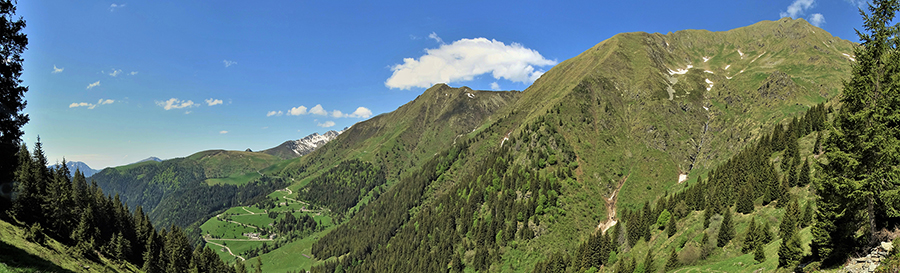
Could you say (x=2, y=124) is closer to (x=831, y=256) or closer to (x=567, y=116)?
(x=831, y=256)

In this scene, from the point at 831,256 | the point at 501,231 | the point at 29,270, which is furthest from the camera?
the point at 501,231

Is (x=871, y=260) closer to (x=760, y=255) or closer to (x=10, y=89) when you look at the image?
(x=760, y=255)

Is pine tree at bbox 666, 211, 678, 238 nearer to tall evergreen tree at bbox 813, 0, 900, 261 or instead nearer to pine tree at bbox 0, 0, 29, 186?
tall evergreen tree at bbox 813, 0, 900, 261

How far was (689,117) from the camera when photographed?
593 ft

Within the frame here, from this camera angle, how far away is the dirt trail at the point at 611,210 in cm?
13362

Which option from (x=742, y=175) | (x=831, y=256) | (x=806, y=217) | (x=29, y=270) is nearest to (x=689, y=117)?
(x=742, y=175)

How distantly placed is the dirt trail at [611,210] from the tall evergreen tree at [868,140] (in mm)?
110573

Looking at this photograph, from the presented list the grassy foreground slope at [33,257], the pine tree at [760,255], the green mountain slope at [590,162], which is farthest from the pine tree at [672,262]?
the grassy foreground slope at [33,257]

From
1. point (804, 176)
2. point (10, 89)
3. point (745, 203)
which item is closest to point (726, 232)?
point (745, 203)

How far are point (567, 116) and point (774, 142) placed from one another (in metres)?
92.2

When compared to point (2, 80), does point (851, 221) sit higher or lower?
lower

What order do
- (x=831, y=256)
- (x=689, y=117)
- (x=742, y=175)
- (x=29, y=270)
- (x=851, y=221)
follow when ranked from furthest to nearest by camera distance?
1. (x=689, y=117)
2. (x=742, y=175)
3. (x=831, y=256)
4. (x=851, y=221)
5. (x=29, y=270)

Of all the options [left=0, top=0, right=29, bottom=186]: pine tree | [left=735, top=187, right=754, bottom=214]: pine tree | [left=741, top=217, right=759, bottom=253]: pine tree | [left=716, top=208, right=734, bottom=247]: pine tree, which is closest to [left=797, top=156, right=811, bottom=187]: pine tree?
[left=735, top=187, right=754, bottom=214]: pine tree

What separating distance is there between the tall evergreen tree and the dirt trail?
110573mm
